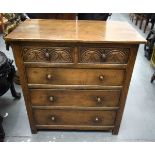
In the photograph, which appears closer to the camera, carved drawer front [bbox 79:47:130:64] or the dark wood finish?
carved drawer front [bbox 79:47:130:64]

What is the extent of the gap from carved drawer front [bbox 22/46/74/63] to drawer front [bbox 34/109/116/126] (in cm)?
50

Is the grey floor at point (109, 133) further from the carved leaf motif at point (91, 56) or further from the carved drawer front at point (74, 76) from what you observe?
the carved leaf motif at point (91, 56)

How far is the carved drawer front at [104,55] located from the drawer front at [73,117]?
501 millimetres

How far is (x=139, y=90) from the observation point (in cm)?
234

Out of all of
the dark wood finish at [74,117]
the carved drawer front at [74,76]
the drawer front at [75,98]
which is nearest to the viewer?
the carved drawer front at [74,76]

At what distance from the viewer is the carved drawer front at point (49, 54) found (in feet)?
3.84

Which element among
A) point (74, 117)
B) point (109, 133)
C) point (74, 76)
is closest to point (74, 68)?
point (74, 76)

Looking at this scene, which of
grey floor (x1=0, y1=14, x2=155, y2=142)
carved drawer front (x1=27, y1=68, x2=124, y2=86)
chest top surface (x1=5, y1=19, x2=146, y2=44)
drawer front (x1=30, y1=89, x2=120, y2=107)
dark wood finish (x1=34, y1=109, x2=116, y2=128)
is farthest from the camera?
grey floor (x1=0, y1=14, x2=155, y2=142)

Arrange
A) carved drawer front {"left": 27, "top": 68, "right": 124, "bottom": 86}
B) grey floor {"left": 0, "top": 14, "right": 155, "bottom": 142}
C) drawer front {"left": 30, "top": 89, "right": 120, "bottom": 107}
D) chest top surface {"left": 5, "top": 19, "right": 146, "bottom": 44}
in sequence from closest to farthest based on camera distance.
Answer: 1. chest top surface {"left": 5, "top": 19, "right": 146, "bottom": 44}
2. carved drawer front {"left": 27, "top": 68, "right": 124, "bottom": 86}
3. drawer front {"left": 30, "top": 89, "right": 120, "bottom": 107}
4. grey floor {"left": 0, "top": 14, "right": 155, "bottom": 142}

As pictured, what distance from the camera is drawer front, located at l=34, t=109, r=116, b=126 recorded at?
152cm

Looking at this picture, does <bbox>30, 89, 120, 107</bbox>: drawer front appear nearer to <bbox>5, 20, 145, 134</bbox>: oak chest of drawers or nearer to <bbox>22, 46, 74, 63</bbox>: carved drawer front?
<bbox>5, 20, 145, 134</bbox>: oak chest of drawers

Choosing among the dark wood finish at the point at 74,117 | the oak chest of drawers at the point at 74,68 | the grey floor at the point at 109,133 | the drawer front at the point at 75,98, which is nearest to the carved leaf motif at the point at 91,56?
the oak chest of drawers at the point at 74,68

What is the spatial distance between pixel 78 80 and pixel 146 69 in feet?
6.22

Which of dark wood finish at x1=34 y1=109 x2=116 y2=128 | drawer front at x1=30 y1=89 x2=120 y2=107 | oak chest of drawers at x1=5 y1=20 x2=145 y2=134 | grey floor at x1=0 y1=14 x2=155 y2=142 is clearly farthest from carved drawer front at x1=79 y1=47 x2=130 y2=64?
grey floor at x1=0 y1=14 x2=155 y2=142
